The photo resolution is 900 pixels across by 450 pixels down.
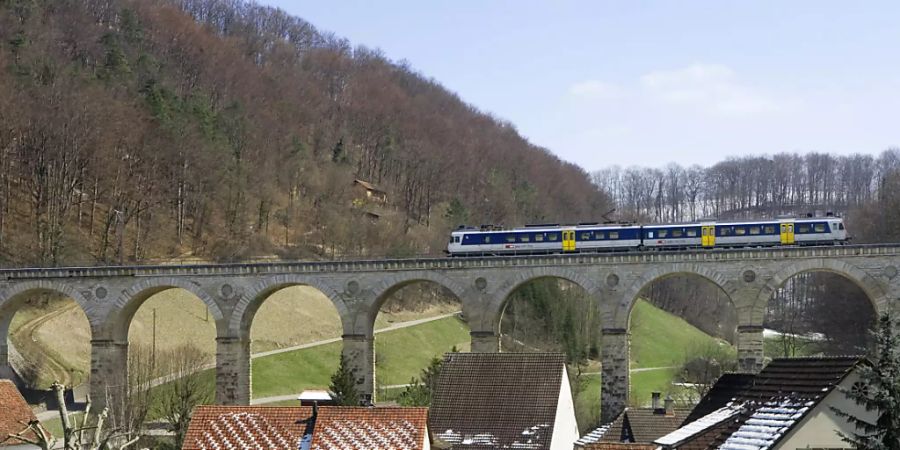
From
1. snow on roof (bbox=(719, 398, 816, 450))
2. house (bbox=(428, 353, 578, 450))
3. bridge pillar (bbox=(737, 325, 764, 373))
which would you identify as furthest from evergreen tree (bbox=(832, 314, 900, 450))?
bridge pillar (bbox=(737, 325, 764, 373))

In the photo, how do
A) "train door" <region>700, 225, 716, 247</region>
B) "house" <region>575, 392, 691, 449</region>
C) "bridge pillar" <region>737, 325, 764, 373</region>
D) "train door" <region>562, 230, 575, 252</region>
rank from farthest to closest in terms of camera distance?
"train door" <region>562, 230, 575, 252</region> → "train door" <region>700, 225, 716, 247</region> → "bridge pillar" <region>737, 325, 764, 373</region> → "house" <region>575, 392, 691, 449</region>

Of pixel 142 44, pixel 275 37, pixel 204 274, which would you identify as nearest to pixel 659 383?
pixel 204 274

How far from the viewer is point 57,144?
83.7 metres

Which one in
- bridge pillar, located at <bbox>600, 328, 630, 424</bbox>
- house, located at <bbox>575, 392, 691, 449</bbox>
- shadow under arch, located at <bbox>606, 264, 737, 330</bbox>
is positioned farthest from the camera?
shadow under arch, located at <bbox>606, 264, 737, 330</bbox>

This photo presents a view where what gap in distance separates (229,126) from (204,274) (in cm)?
4738

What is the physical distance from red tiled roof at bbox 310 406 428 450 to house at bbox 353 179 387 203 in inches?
3590

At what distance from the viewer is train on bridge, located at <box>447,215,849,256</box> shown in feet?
191

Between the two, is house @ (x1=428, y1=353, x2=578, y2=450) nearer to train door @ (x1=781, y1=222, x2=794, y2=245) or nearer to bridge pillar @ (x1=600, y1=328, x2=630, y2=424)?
bridge pillar @ (x1=600, y1=328, x2=630, y2=424)

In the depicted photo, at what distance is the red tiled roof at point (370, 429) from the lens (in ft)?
80.8

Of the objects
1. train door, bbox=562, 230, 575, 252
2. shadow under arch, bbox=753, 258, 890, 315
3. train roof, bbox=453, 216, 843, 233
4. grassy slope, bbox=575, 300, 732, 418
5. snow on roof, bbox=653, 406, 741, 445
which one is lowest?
grassy slope, bbox=575, 300, 732, 418

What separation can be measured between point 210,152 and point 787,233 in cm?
5244

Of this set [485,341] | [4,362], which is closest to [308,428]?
[485,341]

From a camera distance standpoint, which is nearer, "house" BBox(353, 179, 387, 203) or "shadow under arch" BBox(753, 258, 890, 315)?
"shadow under arch" BBox(753, 258, 890, 315)

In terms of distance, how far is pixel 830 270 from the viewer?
55969 mm
